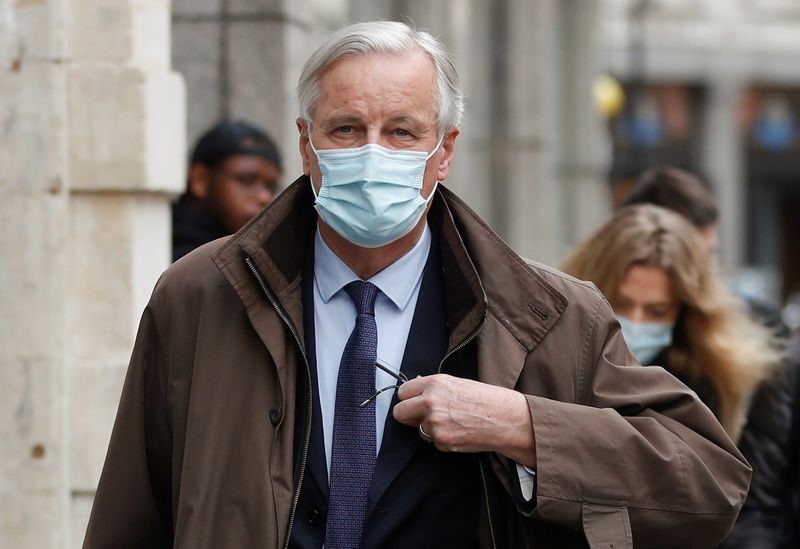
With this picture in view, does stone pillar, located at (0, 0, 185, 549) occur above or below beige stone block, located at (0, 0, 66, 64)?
below

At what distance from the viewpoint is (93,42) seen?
4.74 meters

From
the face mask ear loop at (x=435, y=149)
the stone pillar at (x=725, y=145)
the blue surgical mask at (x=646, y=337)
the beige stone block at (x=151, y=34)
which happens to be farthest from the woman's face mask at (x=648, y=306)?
the stone pillar at (x=725, y=145)

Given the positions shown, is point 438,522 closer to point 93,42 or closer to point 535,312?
point 535,312

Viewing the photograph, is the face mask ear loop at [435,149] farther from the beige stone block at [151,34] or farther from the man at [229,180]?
the man at [229,180]

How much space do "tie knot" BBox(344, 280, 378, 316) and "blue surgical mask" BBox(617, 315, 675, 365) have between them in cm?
185

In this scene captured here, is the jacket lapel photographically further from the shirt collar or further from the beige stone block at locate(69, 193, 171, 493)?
the beige stone block at locate(69, 193, 171, 493)

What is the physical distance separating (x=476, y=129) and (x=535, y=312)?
1383 cm

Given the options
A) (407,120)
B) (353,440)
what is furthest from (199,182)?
(353,440)

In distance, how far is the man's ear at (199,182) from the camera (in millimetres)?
6258

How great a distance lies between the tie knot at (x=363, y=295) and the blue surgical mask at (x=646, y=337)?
6.08 ft

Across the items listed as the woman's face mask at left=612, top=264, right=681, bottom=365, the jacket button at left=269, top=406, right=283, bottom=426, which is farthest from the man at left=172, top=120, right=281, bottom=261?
the jacket button at left=269, top=406, right=283, bottom=426

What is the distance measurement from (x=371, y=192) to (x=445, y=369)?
381mm

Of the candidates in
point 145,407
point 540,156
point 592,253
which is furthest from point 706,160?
point 145,407

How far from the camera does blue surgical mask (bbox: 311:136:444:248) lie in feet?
10.3
